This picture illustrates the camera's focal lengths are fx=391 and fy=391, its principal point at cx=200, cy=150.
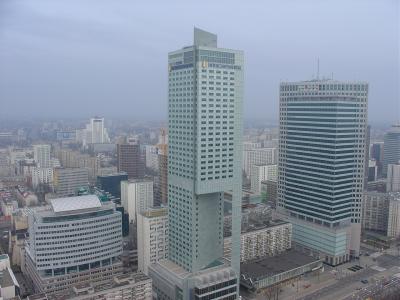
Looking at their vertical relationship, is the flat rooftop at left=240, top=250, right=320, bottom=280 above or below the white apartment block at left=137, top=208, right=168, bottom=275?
below

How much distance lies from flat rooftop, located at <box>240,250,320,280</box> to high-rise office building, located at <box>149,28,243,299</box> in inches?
82.2

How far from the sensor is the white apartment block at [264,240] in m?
19.0

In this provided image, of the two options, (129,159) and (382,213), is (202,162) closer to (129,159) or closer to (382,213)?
(382,213)

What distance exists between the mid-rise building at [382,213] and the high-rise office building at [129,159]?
20411 millimetres

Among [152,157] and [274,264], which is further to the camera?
[152,157]

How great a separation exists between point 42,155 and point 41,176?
21.0 ft

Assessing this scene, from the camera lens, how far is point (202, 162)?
13977 mm

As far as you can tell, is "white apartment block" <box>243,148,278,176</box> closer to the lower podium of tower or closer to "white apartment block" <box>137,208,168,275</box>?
"white apartment block" <box>137,208,168,275</box>

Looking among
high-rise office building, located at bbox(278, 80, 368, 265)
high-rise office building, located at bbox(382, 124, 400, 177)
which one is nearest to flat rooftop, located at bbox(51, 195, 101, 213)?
high-rise office building, located at bbox(278, 80, 368, 265)

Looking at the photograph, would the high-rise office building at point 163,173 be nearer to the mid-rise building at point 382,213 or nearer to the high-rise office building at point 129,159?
the high-rise office building at point 129,159

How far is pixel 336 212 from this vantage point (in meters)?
19.4

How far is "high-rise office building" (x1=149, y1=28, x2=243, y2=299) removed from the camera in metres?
13.9

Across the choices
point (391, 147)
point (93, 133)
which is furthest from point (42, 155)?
point (391, 147)

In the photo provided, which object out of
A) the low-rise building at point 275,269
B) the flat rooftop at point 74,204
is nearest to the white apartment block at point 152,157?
the flat rooftop at point 74,204
